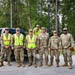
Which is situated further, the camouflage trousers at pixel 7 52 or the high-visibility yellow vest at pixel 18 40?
the camouflage trousers at pixel 7 52

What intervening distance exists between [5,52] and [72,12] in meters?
26.7

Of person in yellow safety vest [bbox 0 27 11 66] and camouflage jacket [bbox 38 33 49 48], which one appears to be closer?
camouflage jacket [bbox 38 33 49 48]

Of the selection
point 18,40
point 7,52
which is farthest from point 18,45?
point 7,52

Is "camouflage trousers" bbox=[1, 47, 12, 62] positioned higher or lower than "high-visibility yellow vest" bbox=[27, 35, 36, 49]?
lower

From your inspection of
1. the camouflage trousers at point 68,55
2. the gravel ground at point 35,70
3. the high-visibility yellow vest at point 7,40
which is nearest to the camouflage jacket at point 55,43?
the camouflage trousers at point 68,55

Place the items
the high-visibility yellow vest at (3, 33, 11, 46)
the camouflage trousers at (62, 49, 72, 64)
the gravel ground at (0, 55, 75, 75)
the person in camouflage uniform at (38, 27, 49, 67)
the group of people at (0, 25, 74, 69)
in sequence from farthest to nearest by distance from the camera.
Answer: the high-visibility yellow vest at (3, 33, 11, 46), the person in camouflage uniform at (38, 27, 49, 67), the group of people at (0, 25, 74, 69), the camouflage trousers at (62, 49, 72, 64), the gravel ground at (0, 55, 75, 75)

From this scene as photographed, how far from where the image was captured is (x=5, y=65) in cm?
1371

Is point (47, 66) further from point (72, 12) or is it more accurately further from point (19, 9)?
point (19, 9)

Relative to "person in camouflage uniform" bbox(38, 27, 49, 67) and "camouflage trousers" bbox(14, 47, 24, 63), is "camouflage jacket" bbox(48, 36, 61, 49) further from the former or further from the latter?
"camouflage trousers" bbox(14, 47, 24, 63)

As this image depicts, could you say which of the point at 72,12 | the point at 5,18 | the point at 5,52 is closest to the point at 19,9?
the point at 5,18

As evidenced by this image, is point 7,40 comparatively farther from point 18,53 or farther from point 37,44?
point 37,44

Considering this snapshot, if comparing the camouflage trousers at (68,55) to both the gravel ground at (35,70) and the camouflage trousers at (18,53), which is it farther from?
the camouflage trousers at (18,53)

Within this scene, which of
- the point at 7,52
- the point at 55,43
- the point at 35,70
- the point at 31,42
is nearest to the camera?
the point at 35,70

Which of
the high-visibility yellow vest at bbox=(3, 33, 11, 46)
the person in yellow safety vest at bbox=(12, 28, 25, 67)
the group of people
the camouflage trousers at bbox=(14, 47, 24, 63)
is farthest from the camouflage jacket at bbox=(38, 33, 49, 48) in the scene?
the high-visibility yellow vest at bbox=(3, 33, 11, 46)
